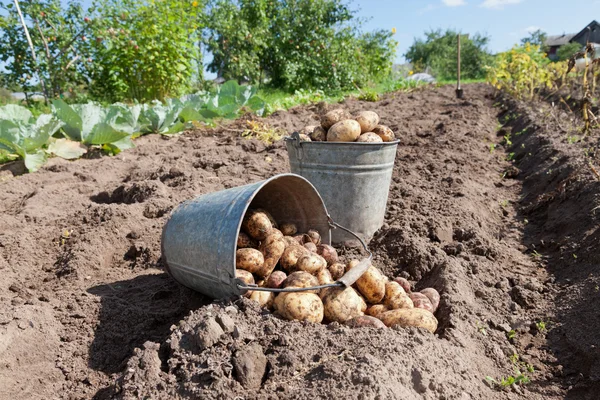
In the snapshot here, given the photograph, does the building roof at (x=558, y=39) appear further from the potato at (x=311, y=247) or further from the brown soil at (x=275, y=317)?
the potato at (x=311, y=247)

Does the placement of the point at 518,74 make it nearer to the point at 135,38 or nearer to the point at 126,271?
the point at 135,38

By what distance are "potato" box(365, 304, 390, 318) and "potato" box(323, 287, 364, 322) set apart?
0.12 m

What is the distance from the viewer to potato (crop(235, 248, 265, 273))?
7.58 ft

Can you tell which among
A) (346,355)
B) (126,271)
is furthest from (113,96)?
(346,355)

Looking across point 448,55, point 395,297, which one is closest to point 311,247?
point 395,297

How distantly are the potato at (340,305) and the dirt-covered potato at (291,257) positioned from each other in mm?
276

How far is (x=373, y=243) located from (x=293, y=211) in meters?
0.73

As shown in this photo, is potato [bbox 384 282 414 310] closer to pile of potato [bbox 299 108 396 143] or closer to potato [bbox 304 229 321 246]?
potato [bbox 304 229 321 246]

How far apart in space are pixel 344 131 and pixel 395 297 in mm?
1199

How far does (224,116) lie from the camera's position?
7609 mm

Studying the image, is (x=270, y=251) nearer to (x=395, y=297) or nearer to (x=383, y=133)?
(x=395, y=297)

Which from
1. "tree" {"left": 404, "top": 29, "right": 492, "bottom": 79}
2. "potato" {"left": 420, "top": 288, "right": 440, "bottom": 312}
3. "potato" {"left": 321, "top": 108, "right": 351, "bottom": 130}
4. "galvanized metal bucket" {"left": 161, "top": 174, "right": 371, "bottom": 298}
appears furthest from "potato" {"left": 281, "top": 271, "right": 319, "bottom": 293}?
"tree" {"left": 404, "top": 29, "right": 492, "bottom": 79}

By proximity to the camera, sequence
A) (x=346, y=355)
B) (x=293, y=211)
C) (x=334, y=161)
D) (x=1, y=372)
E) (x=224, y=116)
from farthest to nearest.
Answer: (x=224, y=116)
(x=334, y=161)
(x=293, y=211)
(x=1, y=372)
(x=346, y=355)

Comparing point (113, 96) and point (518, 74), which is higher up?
point (518, 74)
